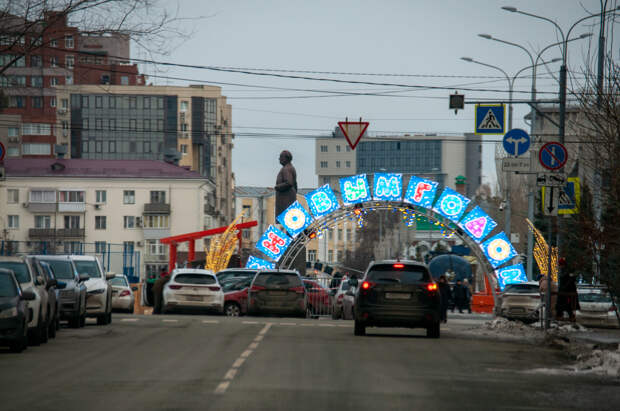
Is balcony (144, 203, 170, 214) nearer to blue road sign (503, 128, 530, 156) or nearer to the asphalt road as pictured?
blue road sign (503, 128, 530, 156)

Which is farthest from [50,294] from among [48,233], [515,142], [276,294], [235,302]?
[48,233]

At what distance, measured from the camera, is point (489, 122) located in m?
30.4

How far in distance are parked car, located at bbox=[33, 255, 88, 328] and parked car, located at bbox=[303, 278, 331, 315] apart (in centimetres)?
1688

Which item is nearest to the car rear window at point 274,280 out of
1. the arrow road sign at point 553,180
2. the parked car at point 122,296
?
the parked car at point 122,296

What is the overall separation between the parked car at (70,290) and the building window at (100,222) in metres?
74.7

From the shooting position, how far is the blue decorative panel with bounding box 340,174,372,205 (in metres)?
44.6

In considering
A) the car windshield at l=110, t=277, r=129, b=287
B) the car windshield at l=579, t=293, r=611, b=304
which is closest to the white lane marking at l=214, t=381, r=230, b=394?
the car windshield at l=579, t=293, r=611, b=304

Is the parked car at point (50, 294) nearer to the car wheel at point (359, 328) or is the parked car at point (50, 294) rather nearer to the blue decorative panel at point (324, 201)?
the car wheel at point (359, 328)

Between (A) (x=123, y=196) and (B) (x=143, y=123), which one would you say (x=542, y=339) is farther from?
(B) (x=143, y=123)

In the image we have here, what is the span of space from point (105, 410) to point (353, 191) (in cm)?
3458

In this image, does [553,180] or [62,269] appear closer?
[553,180]

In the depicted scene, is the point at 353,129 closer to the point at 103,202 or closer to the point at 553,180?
the point at 553,180

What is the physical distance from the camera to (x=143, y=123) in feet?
395

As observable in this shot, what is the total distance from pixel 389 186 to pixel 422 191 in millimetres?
1379
